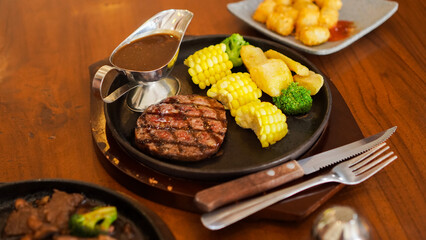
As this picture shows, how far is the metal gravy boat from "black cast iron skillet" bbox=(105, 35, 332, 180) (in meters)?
0.06

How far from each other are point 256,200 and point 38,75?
5.94 ft

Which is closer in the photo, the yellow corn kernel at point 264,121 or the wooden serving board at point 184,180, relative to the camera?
the wooden serving board at point 184,180

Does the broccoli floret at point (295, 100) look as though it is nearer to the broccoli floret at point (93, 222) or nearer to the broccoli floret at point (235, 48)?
the broccoli floret at point (235, 48)

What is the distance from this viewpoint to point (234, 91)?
221 centimetres

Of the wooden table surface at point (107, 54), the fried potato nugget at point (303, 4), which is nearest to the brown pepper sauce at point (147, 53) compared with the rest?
the wooden table surface at point (107, 54)

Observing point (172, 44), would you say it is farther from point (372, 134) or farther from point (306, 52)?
point (372, 134)

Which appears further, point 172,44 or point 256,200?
point 172,44

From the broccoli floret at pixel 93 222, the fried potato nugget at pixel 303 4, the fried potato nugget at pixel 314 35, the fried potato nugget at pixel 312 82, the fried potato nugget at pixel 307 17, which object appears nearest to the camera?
the broccoli floret at pixel 93 222

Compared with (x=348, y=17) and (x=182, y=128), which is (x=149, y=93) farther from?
(x=348, y=17)

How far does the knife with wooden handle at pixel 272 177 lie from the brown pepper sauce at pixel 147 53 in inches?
35.6

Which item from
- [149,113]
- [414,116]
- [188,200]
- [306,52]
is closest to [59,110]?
[149,113]

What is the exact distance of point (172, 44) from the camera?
238cm

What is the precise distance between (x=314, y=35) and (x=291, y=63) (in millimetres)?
499

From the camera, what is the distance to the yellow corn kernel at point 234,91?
7.26 feet
